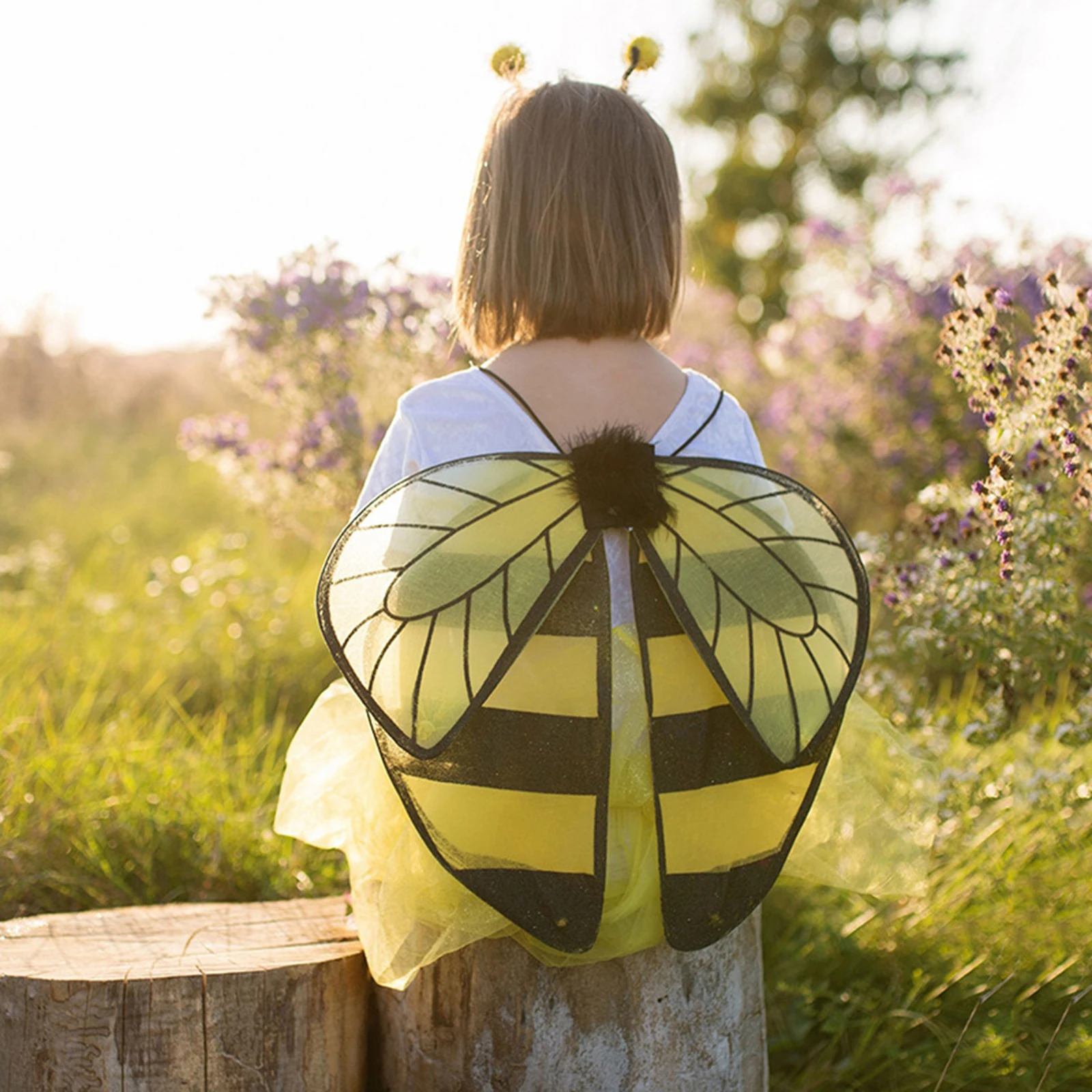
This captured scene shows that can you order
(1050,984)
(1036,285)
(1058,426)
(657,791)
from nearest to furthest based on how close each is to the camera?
(657,791) < (1058,426) < (1050,984) < (1036,285)

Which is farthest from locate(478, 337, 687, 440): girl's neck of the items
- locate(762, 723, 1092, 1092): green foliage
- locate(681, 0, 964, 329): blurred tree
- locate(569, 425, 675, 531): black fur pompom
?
locate(681, 0, 964, 329): blurred tree

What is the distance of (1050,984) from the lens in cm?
201

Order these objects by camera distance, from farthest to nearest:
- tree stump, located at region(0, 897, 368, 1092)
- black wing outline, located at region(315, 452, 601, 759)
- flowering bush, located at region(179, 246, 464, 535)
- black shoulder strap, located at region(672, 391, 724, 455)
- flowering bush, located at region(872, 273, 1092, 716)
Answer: flowering bush, located at region(179, 246, 464, 535) < flowering bush, located at region(872, 273, 1092, 716) < black shoulder strap, located at region(672, 391, 724, 455) < tree stump, located at region(0, 897, 368, 1092) < black wing outline, located at region(315, 452, 601, 759)

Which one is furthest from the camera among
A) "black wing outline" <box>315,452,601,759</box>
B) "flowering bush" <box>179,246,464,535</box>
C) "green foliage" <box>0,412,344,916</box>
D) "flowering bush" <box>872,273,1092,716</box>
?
"flowering bush" <box>179,246,464,535</box>

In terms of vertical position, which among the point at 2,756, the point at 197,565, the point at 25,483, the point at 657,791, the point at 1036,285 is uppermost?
the point at 25,483

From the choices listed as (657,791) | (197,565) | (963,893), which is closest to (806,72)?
(197,565)

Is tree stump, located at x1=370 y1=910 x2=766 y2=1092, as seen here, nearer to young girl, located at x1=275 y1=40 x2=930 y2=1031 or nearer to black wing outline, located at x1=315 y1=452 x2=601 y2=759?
young girl, located at x1=275 y1=40 x2=930 y2=1031

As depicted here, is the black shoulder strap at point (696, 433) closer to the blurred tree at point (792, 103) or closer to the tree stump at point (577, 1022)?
the tree stump at point (577, 1022)

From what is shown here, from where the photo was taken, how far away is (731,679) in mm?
1346

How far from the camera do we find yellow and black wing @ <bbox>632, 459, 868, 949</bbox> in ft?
4.43

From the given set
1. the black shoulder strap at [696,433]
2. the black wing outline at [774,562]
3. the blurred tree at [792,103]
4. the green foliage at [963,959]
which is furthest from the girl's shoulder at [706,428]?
the blurred tree at [792,103]

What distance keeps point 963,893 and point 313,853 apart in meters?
1.33

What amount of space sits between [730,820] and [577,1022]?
36 cm

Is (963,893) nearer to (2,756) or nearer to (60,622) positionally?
(2,756)
